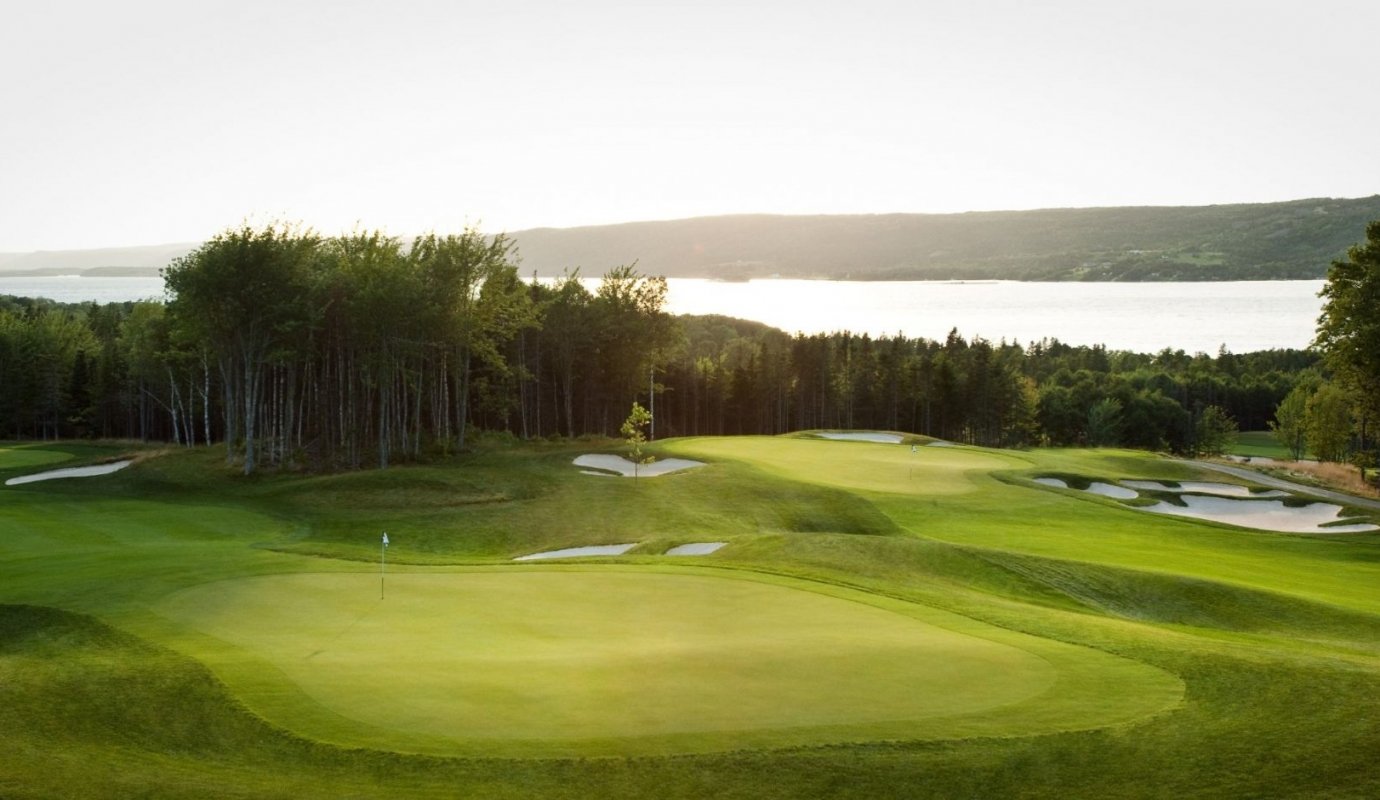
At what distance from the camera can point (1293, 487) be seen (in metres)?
43.0

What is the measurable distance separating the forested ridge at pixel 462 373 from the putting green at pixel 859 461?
45.2 feet

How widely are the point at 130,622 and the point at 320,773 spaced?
7225 mm

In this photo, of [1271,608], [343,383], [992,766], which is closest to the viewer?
[992,766]

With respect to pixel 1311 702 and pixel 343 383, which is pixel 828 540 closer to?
pixel 1311 702

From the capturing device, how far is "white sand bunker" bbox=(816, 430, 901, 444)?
60.5 metres

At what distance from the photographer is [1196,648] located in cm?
1405

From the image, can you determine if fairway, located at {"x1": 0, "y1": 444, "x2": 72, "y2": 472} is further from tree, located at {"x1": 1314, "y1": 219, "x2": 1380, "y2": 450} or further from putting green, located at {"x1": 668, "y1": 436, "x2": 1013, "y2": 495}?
tree, located at {"x1": 1314, "y1": 219, "x2": 1380, "y2": 450}

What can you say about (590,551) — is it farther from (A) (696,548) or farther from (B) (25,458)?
(B) (25,458)

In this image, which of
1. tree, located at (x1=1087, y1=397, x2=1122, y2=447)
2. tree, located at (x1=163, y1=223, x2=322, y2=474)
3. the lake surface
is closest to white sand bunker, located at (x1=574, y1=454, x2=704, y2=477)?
tree, located at (x1=163, y1=223, x2=322, y2=474)

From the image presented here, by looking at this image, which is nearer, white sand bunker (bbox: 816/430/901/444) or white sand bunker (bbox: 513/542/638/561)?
white sand bunker (bbox: 513/542/638/561)

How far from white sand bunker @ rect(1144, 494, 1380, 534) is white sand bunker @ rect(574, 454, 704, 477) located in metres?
20.6

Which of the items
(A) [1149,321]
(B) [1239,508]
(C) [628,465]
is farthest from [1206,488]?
(A) [1149,321]

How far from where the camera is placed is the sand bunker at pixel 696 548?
85.6 feet

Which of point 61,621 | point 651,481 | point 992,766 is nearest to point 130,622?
point 61,621
